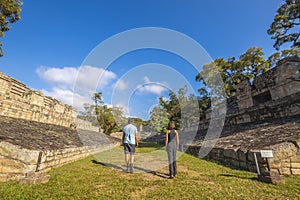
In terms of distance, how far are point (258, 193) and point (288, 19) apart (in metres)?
18.4

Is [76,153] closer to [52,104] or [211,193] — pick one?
[211,193]


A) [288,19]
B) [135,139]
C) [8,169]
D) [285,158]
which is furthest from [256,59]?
[8,169]

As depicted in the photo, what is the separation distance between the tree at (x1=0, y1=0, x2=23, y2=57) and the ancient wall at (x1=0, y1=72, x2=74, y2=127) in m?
4.00

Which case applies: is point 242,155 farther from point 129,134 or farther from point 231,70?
point 231,70

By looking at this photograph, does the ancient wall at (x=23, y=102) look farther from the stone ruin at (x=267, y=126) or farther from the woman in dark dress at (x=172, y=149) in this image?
the stone ruin at (x=267, y=126)

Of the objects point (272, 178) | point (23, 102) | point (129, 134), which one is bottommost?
point (272, 178)

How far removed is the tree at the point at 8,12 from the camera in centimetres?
965

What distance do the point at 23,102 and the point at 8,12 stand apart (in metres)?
6.98

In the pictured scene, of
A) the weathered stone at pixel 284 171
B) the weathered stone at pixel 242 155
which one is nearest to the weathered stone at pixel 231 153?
the weathered stone at pixel 242 155

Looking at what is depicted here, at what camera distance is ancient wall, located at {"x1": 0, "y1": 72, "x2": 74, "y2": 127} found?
10.2 meters

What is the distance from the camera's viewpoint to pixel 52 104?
18.1 m

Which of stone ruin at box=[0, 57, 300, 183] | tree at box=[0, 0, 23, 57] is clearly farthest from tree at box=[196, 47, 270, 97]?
tree at box=[0, 0, 23, 57]

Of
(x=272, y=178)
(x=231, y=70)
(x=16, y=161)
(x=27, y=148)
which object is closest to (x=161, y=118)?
(x=231, y=70)

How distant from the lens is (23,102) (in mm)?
12211
